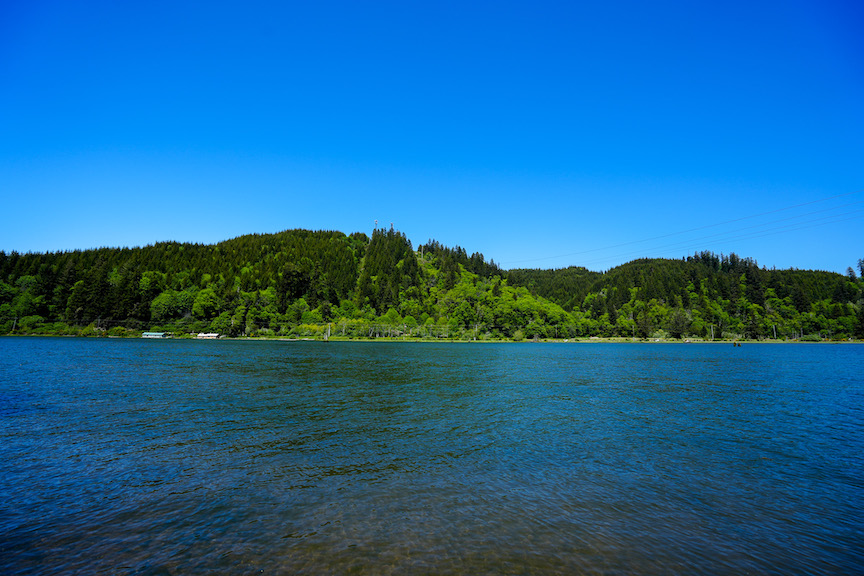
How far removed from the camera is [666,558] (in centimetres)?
966

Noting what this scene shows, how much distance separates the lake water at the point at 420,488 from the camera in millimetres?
9523

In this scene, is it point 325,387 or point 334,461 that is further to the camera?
point 325,387

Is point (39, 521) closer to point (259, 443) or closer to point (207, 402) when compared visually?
point (259, 443)

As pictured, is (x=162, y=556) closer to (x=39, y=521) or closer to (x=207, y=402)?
(x=39, y=521)

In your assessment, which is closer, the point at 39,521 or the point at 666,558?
the point at 666,558

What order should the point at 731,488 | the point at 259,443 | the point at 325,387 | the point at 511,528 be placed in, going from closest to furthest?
the point at 511,528, the point at 731,488, the point at 259,443, the point at 325,387

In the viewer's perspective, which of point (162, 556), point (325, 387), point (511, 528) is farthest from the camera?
point (325, 387)

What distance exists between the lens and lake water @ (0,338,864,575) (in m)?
9.52

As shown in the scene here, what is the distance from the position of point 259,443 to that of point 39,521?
28.8ft

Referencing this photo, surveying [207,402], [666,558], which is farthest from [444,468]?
[207,402]

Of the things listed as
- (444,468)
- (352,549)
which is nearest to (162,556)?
(352,549)

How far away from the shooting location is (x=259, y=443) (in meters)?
19.2

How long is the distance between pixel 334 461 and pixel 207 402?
17.7 m

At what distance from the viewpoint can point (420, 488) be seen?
1386 centimetres
